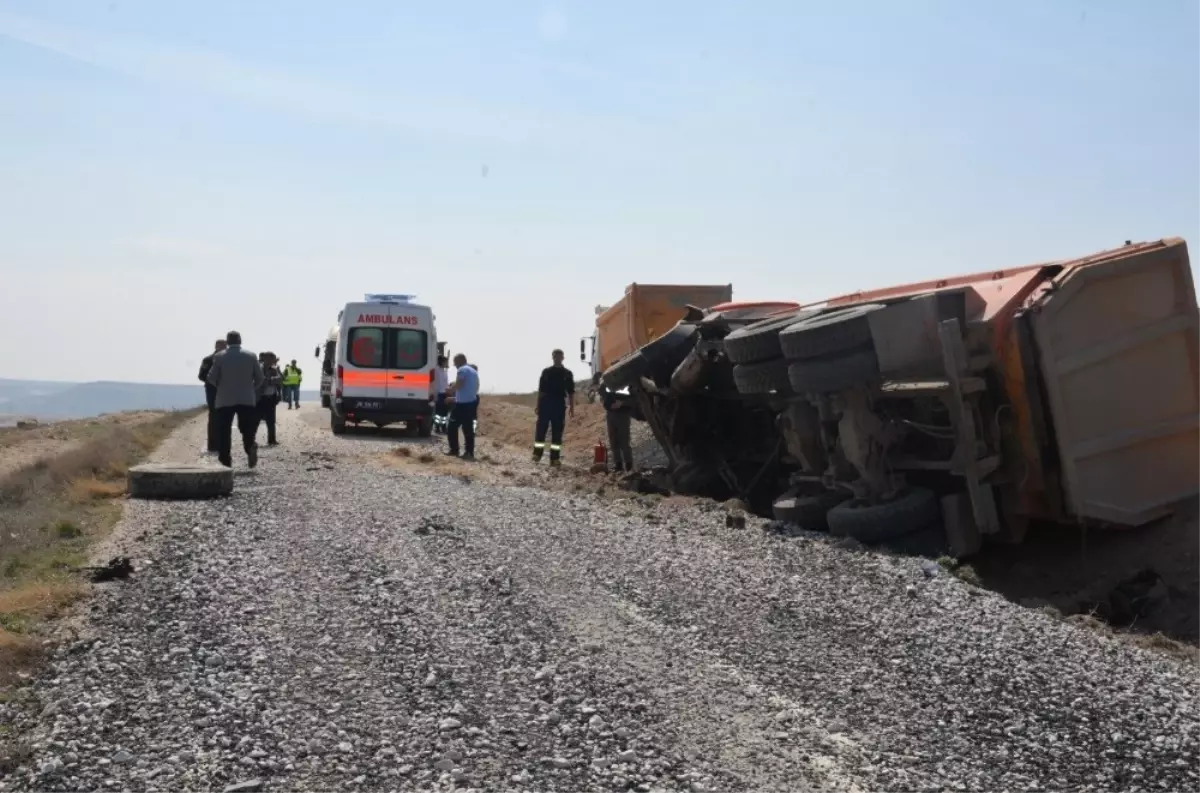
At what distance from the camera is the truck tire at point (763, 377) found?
10.6 meters

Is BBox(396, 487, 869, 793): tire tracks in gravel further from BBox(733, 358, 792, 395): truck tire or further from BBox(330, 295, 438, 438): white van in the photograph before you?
BBox(330, 295, 438, 438): white van

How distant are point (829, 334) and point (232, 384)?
720 cm

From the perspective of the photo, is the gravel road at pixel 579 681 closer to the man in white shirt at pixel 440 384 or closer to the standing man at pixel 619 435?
the standing man at pixel 619 435

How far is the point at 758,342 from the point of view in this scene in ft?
35.6

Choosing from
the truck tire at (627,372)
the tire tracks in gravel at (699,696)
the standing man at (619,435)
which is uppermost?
the truck tire at (627,372)

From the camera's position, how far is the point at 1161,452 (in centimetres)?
996

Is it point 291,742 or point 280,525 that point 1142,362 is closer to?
point 280,525

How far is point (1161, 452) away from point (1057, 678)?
16.8ft

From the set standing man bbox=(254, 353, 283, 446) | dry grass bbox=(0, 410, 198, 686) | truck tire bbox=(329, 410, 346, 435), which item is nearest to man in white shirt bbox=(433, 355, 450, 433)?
truck tire bbox=(329, 410, 346, 435)

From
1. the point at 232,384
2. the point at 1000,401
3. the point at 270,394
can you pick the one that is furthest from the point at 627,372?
the point at 270,394

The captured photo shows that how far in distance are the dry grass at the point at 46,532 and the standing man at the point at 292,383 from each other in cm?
2229

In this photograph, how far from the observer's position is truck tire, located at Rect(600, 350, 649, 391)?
14055mm

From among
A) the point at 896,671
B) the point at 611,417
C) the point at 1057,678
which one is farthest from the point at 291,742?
the point at 611,417

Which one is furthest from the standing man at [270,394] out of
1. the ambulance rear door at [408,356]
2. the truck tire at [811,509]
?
the truck tire at [811,509]
